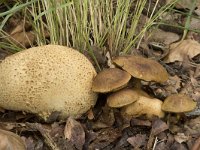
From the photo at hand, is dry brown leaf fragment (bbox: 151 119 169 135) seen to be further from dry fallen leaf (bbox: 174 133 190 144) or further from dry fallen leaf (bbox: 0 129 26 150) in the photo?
dry fallen leaf (bbox: 0 129 26 150)

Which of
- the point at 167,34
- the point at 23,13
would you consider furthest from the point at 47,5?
the point at 167,34

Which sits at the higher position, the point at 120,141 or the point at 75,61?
the point at 75,61

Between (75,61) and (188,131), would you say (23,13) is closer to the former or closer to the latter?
(75,61)

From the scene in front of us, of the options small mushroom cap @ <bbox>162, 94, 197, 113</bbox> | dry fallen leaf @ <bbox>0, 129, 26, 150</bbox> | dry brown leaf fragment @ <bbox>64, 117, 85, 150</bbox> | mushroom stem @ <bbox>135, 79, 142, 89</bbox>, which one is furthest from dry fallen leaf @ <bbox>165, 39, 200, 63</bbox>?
dry fallen leaf @ <bbox>0, 129, 26, 150</bbox>

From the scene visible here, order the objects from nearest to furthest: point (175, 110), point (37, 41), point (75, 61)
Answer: point (175, 110)
point (75, 61)
point (37, 41)

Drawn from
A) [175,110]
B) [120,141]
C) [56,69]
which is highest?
[56,69]

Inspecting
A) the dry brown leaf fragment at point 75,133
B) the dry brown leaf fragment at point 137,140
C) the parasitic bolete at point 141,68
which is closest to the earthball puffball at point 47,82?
the dry brown leaf fragment at point 75,133

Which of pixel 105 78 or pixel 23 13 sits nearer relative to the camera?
pixel 105 78
